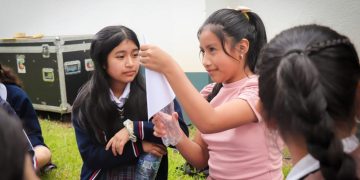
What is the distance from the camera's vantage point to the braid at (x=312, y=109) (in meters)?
0.67

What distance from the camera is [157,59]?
1.10m

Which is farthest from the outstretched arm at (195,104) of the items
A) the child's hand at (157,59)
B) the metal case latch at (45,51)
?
the metal case latch at (45,51)

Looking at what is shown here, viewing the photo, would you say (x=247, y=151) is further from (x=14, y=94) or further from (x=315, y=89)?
(x=14, y=94)

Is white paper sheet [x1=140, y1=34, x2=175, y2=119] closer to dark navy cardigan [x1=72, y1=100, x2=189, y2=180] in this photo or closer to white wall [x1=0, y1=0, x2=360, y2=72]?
dark navy cardigan [x1=72, y1=100, x2=189, y2=180]

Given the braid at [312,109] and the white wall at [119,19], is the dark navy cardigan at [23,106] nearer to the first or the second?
the white wall at [119,19]

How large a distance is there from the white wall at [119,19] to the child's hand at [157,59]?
6.45 feet

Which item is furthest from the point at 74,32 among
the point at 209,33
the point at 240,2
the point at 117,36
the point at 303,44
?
the point at 303,44

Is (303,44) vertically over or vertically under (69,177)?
over

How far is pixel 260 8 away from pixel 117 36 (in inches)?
83.1

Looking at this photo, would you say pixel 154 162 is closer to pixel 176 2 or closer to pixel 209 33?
pixel 209 33

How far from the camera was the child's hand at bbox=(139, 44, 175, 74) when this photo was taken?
3.59 feet

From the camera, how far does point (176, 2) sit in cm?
378

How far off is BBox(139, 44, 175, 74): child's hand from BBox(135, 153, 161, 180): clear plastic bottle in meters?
0.44

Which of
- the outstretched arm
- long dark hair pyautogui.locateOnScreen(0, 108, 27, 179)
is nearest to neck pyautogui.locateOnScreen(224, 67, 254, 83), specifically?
the outstretched arm
